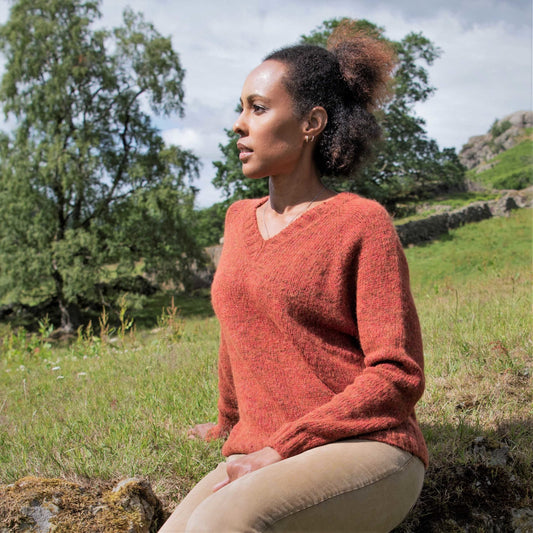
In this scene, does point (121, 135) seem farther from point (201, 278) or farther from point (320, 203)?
point (320, 203)

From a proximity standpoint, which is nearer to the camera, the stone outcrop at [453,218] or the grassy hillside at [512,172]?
the stone outcrop at [453,218]

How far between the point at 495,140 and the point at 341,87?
71169mm

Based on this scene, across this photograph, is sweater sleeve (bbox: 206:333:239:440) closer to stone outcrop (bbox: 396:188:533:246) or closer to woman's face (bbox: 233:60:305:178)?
woman's face (bbox: 233:60:305:178)

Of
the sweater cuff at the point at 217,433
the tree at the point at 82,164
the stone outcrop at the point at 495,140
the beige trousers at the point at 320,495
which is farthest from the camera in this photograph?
the stone outcrop at the point at 495,140

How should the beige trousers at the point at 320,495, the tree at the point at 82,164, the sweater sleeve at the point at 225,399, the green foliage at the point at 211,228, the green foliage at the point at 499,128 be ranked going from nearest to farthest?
the beige trousers at the point at 320,495, the sweater sleeve at the point at 225,399, the tree at the point at 82,164, the green foliage at the point at 211,228, the green foliage at the point at 499,128

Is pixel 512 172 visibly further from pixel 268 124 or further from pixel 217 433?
pixel 268 124

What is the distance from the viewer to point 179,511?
5.79 ft

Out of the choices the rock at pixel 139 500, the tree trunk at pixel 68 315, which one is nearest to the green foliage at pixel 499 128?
the tree trunk at pixel 68 315

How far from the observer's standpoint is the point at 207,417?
313cm

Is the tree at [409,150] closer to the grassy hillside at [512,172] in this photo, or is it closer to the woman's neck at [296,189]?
the grassy hillside at [512,172]

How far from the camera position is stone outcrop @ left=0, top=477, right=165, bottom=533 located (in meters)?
1.94

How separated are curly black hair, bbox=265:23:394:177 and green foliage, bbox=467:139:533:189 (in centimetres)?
3259

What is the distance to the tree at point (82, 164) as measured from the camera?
2036 centimetres

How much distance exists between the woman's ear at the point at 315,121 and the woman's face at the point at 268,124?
25 millimetres
